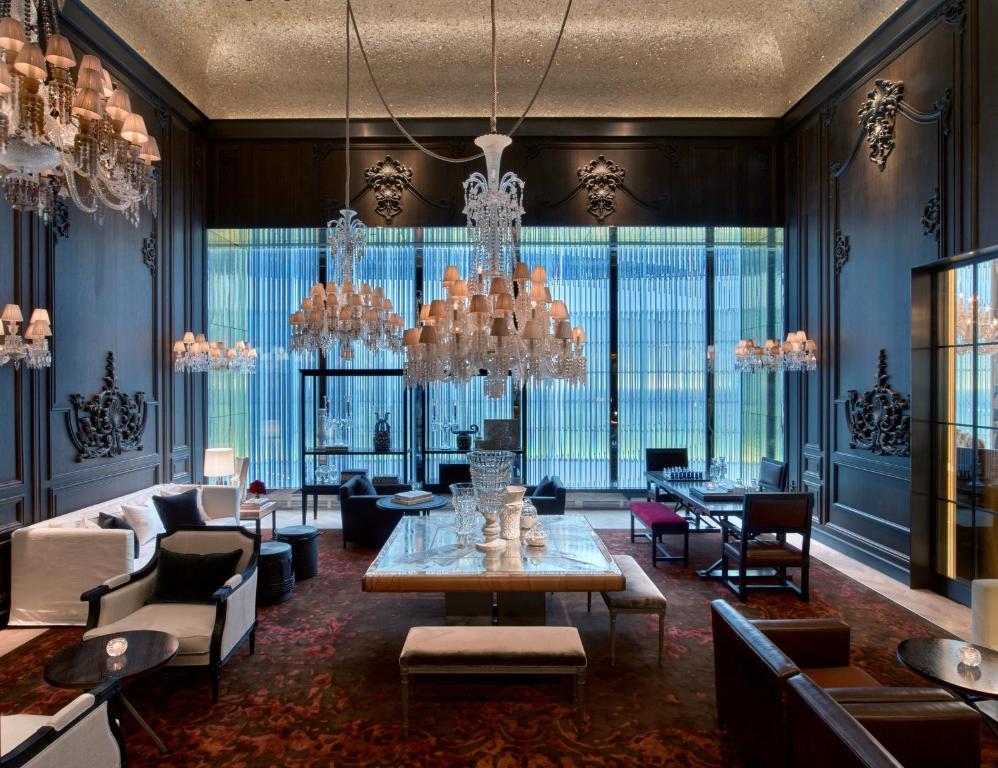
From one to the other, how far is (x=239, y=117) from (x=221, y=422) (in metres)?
3.99

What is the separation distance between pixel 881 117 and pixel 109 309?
7.54m

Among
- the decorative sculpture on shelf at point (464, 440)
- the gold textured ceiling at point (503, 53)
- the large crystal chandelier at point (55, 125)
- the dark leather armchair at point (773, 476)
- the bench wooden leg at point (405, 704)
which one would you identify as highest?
the gold textured ceiling at point (503, 53)

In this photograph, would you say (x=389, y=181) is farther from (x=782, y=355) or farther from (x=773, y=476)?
(x=773, y=476)

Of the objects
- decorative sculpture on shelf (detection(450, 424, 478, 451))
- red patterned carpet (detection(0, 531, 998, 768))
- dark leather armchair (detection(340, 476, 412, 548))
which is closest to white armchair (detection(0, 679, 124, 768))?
red patterned carpet (detection(0, 531, 998, 768))

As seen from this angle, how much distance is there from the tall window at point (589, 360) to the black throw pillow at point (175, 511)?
2.74 metres

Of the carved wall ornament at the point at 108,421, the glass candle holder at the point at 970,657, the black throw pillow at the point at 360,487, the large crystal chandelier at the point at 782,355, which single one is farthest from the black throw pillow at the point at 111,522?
the large crystal chandelier at the point at 782,355

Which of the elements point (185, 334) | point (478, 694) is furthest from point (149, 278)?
point (478, 694)

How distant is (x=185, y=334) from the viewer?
6.51 metres

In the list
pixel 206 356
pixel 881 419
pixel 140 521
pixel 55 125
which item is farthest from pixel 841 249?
pixel 140 521

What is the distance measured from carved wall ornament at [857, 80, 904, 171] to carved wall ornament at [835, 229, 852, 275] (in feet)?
2.54

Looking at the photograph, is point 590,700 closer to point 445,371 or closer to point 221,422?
point 445,371

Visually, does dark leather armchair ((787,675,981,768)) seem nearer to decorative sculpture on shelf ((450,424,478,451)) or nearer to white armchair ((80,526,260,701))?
white armchair ((80,526,260,701))

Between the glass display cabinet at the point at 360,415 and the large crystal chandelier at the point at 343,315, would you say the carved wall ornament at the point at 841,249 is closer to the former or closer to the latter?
the large crystal chandelier at the point at 343,315

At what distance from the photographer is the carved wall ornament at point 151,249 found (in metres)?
6.10
